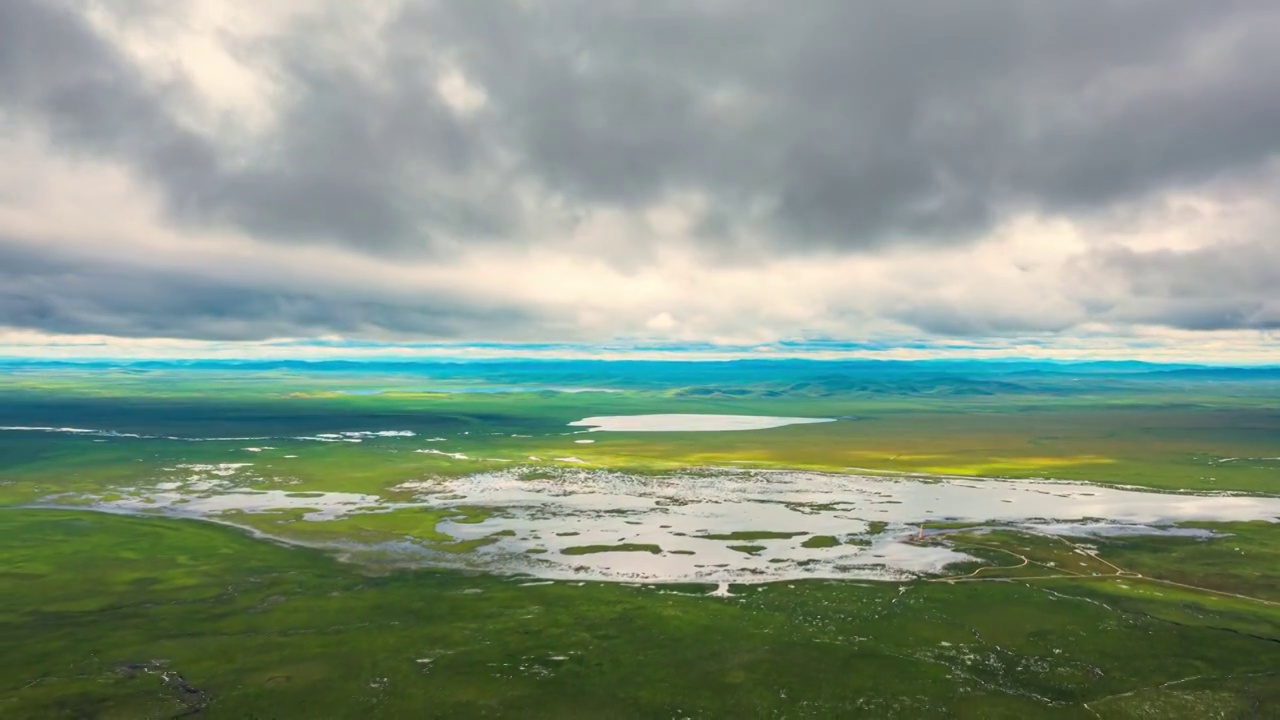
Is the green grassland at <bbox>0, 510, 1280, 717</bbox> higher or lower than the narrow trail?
higher

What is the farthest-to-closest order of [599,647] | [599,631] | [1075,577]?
[1075,577]
[599,631]
[599,647]

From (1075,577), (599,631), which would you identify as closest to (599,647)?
(599,631)

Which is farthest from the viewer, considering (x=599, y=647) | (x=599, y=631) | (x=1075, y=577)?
(x=1075, y=577)

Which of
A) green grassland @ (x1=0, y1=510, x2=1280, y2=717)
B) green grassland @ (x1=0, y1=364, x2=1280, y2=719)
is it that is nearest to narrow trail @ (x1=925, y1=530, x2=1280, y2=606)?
green grassland @ (x1=0, y1=364, x2=1280, y2=719)

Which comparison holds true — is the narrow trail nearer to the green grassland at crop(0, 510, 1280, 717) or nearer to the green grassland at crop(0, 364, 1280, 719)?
the green grassland at crop(0, 364, 1280, 719)

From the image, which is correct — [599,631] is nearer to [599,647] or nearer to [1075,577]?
[599,647]

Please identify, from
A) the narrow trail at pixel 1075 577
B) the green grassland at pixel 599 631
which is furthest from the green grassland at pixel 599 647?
the narrow trail at pixel 1075 577

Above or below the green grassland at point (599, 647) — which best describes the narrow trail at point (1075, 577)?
below

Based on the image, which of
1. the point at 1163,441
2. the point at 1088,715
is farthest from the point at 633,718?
the point at 1163,441

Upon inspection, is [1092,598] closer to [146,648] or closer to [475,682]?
[475,682]

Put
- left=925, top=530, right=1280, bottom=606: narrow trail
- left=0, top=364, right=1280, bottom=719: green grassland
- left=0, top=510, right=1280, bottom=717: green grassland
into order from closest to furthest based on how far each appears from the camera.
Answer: left=0, top=510, right=1280, bottom=717: green grassland < left=0, top=364, right=1280, bottom=719: green grassland < left=925, top=530, right=1280, bottom=606: narrow trail

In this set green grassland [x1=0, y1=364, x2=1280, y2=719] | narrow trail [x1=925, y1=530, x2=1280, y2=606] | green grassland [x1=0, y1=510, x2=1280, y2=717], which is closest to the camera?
green grassland [x1=0, y1=510, x2=1280, y2=717]

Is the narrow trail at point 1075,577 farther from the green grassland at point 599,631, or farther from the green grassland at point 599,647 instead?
the green grassland at point 599,647
